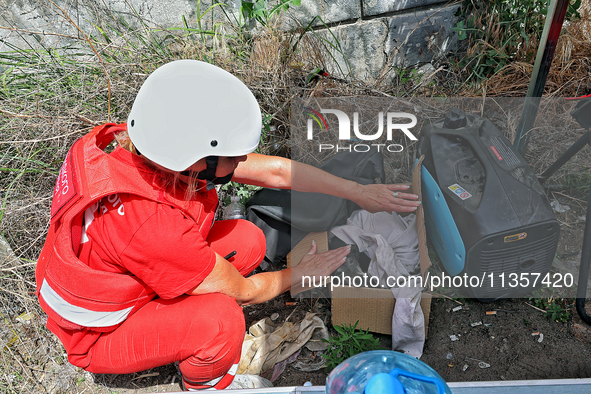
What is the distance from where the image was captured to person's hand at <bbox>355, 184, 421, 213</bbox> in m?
2.06

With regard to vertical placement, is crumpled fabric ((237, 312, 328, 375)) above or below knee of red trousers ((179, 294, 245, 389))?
below

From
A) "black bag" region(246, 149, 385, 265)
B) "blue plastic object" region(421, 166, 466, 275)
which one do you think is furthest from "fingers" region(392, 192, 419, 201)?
"black bag" region(246, 149, 385, 265)

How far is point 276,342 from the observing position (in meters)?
2.12

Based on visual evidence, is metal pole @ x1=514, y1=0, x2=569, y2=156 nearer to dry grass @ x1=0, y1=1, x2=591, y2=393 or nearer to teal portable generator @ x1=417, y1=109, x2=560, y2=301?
teal portable generator @ x1=417, y1=109, x2=560, y2=301

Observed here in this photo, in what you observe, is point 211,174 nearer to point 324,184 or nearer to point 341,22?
point 324,184

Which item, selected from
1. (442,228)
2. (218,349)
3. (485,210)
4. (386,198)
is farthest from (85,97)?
(485,210)

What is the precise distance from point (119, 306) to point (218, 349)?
0.46m

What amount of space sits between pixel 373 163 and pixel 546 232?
1.04 m

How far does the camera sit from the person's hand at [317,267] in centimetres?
207

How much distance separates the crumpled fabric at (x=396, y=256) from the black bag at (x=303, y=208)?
12cm

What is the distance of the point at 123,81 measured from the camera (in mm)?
2654

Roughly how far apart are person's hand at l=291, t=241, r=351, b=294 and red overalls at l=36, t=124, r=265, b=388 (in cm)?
46

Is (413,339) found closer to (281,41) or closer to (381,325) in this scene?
(381,325)

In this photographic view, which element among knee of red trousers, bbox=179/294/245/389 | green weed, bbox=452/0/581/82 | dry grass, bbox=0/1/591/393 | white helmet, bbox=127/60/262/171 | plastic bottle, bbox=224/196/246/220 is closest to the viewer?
white helmet, bbox=127/60/262/171
